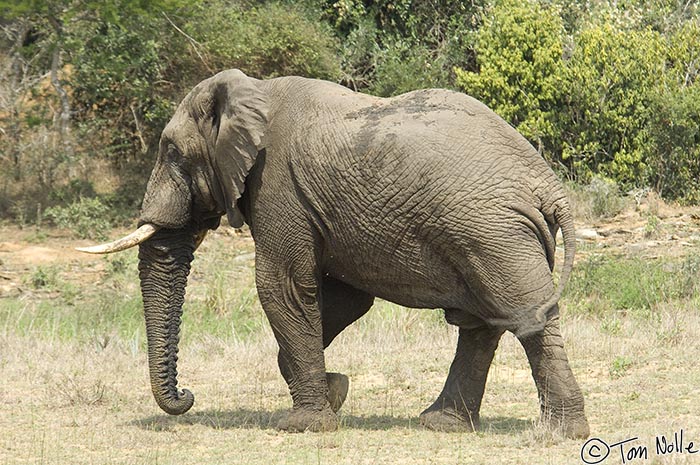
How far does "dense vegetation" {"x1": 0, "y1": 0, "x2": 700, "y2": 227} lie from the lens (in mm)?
19547

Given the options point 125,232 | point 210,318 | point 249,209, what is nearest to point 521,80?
point 125,232

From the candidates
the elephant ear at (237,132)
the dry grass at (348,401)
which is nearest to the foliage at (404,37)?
the dry grass at (348,401)

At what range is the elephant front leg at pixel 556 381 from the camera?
7.50 metres

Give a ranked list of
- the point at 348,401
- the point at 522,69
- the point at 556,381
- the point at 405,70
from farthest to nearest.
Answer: the point at 405,70 → the point at 522,69 → the point at 348,401 → the point at 556,381

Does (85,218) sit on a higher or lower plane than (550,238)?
lower

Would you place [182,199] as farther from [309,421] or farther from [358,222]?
[309,421]

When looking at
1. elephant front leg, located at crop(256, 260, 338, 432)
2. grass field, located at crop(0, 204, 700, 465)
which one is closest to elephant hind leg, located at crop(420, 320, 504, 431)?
grass field, located at crop(0, 204, 700, 465)

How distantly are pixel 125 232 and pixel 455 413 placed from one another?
468 inches

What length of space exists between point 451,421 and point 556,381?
100 centimetres

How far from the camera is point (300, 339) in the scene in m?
8.27

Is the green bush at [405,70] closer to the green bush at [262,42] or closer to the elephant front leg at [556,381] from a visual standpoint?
the green bush at [262,42]

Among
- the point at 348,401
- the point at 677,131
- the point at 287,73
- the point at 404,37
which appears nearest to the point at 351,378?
the point at 348,401

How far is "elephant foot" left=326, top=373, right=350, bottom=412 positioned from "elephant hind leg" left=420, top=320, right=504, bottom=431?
0.72 m

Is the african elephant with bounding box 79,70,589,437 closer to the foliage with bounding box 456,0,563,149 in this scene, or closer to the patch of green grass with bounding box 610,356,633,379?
the patch of green grass with bounding box 610,356,633,379
